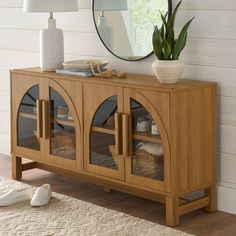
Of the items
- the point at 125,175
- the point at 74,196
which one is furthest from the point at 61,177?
the point at 125,175

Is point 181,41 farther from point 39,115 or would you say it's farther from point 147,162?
point 39,115

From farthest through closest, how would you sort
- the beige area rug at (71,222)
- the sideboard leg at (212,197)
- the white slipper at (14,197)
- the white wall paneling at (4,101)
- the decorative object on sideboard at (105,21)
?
the white wall paneling at (4,101) → the decorative object on sideboard at (105,21) → the white slipper at (14,197) → the sideboard leg at (212,197) → the beige area rug at (71,222)

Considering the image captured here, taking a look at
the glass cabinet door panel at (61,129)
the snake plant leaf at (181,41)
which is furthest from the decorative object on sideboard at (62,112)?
the snake plant leaf at (181,41)

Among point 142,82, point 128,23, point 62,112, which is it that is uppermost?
point 128,23

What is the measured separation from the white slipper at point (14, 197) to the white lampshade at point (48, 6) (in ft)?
3.52

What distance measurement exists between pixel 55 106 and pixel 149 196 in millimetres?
824

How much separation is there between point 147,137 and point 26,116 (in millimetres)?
1050

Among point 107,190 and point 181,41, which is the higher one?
point 181,41

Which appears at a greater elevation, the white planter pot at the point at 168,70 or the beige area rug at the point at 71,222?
the white planter pot at the point at 168,70

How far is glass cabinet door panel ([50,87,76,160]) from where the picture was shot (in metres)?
3.95

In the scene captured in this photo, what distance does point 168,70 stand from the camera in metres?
3.46

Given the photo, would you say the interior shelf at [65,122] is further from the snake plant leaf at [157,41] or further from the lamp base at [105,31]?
the snake plant leaf at [157,41]

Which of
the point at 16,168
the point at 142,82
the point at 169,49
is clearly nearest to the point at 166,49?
the point at 169,49

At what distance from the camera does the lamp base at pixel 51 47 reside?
13.4ft
